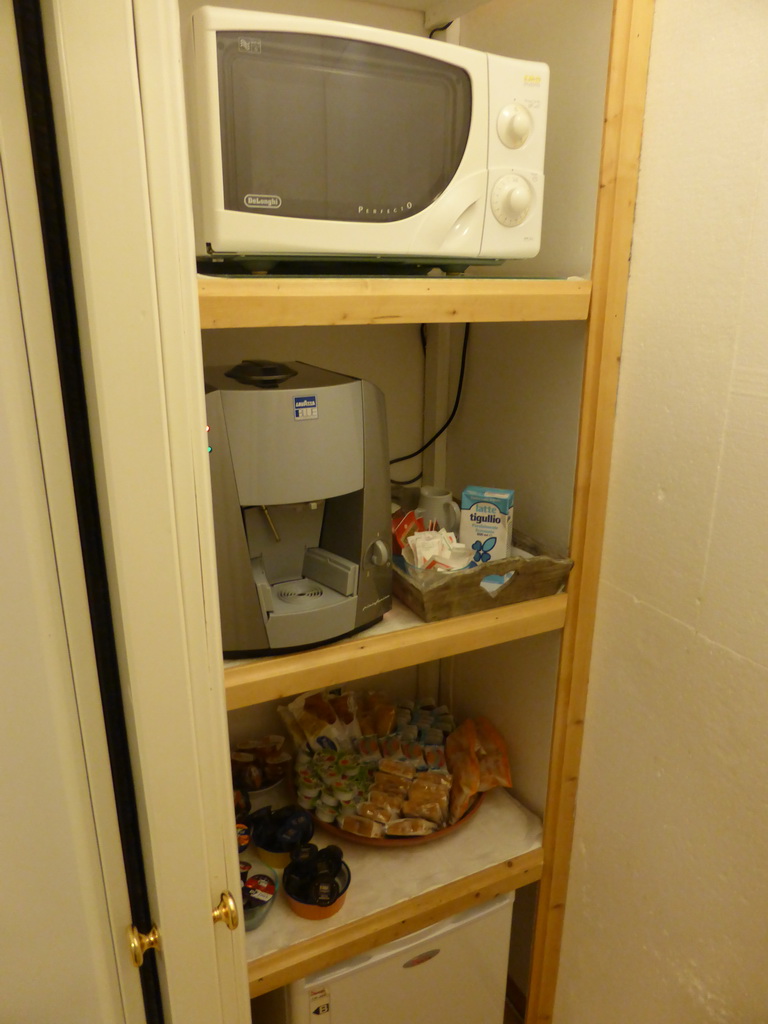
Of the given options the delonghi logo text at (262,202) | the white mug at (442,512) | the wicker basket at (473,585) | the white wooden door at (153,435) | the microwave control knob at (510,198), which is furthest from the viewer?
the white mug at (442,512)

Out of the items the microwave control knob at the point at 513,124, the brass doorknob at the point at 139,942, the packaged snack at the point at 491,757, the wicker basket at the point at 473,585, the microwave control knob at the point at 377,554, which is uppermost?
the microwave control knob at the point at 513,124

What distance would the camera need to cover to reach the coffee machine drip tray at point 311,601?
0.93 metres

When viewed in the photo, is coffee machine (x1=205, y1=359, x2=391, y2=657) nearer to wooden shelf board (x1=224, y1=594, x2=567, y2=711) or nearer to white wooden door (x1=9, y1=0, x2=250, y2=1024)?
wooden shelf board (x1=224, y1=594, x2=567, y2=711)

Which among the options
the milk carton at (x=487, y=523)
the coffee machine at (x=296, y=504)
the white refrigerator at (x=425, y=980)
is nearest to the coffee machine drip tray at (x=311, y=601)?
the coffee machine at (x=296, y=504)

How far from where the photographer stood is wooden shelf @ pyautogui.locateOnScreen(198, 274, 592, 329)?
77 cm

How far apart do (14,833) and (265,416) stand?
51cm

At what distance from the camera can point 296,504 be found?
97 cm

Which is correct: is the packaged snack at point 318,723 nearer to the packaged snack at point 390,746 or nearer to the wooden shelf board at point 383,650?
the packaged snack at point 390,746

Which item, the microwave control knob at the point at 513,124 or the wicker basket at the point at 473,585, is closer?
the microwave control knob at the point at 513,124

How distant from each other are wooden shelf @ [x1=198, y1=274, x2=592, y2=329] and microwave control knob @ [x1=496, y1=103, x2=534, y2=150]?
0.18 metres

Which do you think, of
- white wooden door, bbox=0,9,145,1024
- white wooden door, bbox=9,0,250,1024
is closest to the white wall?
white wooden door, bbox=9,0,250,1024

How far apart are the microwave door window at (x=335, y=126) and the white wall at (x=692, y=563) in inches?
12.2

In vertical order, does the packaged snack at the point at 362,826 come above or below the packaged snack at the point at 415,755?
below

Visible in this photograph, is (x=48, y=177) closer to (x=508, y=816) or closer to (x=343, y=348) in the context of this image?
(x=343, y=348)
